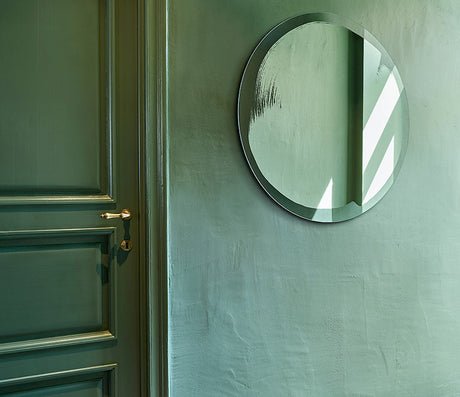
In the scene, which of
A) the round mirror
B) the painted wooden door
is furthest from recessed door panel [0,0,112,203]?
the round mirror

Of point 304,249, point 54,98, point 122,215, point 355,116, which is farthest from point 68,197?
point 355,116

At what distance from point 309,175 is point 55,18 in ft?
3.28

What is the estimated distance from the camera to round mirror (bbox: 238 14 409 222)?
175cm

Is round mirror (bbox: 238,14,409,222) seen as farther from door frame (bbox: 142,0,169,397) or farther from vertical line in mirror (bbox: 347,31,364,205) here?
door frame (bbox: 142,0,169,397)

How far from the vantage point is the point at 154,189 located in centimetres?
160

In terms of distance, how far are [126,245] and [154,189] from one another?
203 mm

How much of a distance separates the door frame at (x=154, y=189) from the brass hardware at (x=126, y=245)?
39mm

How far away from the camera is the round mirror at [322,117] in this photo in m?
1.75

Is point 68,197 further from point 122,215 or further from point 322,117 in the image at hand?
point 322,117

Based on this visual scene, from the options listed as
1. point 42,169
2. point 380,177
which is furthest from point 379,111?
point 42,169

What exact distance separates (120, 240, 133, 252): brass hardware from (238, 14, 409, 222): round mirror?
19.5 inches

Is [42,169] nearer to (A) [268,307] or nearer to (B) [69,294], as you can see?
(B) [69,294]

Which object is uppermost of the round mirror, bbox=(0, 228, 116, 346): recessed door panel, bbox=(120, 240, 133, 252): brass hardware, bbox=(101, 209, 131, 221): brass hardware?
the round mirror

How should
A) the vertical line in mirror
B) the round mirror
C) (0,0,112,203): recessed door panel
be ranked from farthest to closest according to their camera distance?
the vertical line in mirror
the round mirror
(0,0,112,203): recessed door panel
